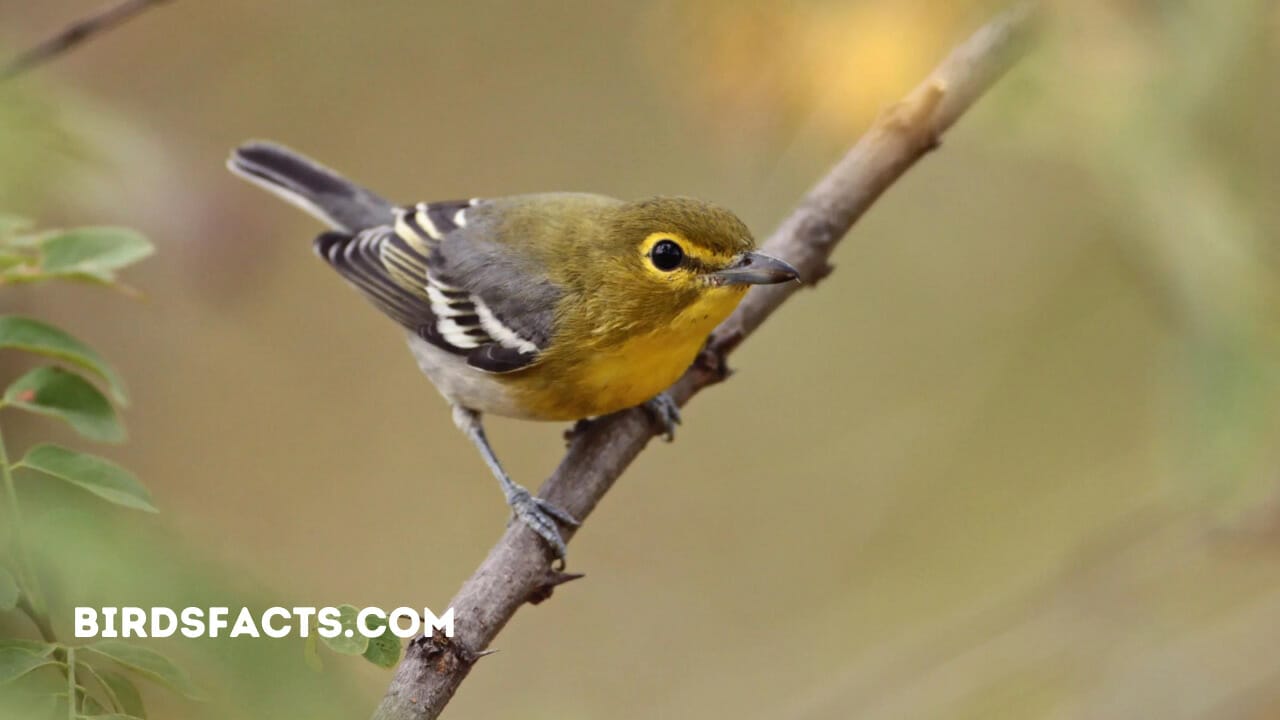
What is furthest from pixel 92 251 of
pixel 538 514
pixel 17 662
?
pixel 538 514

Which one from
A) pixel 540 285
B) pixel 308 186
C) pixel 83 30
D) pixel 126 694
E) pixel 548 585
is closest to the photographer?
pixel 126 694

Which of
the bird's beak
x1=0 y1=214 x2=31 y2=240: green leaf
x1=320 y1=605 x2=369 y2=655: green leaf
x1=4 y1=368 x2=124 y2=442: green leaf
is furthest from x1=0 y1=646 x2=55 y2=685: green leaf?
the bird's beak

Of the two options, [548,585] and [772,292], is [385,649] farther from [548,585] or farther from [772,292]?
[772,292]

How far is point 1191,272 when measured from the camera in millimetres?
2223

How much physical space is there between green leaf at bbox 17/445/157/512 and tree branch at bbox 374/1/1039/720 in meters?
0.69

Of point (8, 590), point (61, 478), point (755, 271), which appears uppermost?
point (755, 271)

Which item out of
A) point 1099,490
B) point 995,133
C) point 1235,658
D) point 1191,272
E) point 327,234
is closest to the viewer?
point 1191,272

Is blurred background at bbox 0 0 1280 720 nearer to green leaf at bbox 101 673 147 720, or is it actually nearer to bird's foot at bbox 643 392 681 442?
green leaf at bbox 101 673 147 720

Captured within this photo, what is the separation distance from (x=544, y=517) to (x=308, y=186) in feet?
7.88

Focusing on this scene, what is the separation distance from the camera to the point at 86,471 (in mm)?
1850

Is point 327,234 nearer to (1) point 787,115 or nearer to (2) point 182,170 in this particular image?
(2) point 182,170

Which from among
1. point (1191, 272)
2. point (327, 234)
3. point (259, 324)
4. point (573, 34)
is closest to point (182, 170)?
point (327, 234)

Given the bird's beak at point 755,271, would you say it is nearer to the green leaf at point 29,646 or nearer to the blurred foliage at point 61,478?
the blurred foliage at point 61,478

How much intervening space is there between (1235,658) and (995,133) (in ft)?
6.38
